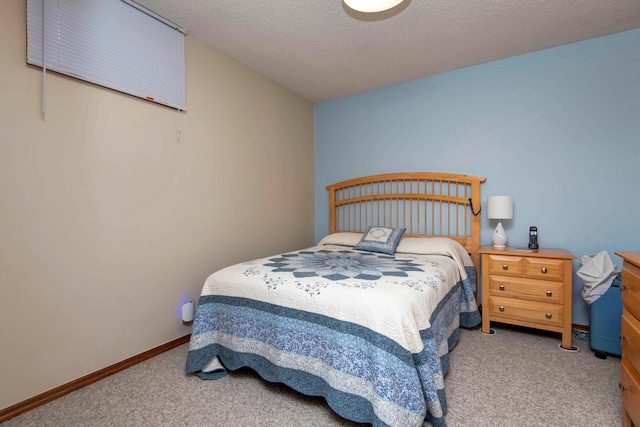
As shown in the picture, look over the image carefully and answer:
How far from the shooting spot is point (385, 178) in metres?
3.49

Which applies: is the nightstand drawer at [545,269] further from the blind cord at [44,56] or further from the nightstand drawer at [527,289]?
the blind cord at [44,56]

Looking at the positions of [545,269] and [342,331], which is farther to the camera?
[545,269]

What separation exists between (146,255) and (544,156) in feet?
11.4

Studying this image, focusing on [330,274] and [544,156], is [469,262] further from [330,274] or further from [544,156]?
[330,274]

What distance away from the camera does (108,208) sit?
1.98 meters

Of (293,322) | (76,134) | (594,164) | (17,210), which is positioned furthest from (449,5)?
(17,210)

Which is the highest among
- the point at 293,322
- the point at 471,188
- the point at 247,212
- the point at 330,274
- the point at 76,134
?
the point at 76,134

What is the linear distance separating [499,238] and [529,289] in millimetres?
486

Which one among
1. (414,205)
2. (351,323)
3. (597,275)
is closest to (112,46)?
(351,323)

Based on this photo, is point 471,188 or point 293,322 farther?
point 471,188

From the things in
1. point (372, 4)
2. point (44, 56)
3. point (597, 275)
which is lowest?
point (597, 275)

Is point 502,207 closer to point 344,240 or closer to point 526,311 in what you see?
point 526,311

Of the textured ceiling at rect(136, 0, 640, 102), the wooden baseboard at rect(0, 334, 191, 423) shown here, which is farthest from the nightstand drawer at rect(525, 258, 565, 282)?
the wooden baseboard at rect(0, 334, 191, 423)

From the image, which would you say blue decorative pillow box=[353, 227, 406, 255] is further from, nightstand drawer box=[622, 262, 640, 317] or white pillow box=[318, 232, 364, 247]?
nightstand drawer box=[622, 262, 640, 317]
